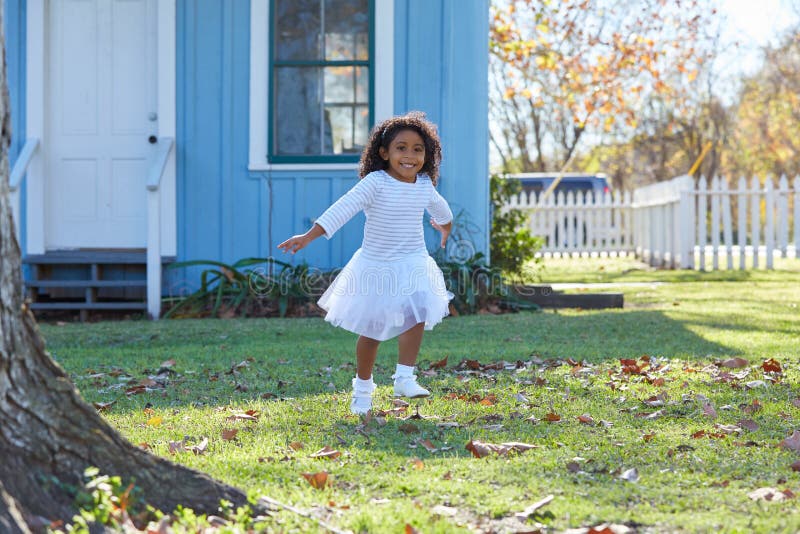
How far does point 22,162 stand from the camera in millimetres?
9727

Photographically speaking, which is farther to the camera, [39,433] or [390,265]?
[390,265]

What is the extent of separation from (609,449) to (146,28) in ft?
25.0

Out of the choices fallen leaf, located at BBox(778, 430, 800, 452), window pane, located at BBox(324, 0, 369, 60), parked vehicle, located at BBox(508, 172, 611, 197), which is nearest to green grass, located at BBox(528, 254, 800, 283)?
window pane, located at BBox(324, 0, 369, 60)

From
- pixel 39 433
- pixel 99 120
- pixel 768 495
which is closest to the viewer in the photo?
pixel 39 433

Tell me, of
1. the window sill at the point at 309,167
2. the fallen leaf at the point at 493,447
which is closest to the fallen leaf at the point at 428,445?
the fallen leaf at the point at 493,447

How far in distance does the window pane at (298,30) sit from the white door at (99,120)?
1.21 m

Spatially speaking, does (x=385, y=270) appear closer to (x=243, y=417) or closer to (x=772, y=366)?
(x=243, y=417)

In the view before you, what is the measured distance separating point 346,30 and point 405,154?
5.15 meters

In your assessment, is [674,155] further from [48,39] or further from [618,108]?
[48,39]

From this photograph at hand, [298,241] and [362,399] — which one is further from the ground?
[298,241]

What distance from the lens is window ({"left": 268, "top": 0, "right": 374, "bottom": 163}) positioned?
1025 cm

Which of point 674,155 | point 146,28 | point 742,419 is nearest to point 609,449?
point 742,419

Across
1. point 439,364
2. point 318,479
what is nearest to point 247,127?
point 439,364

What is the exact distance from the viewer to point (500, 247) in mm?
12148
